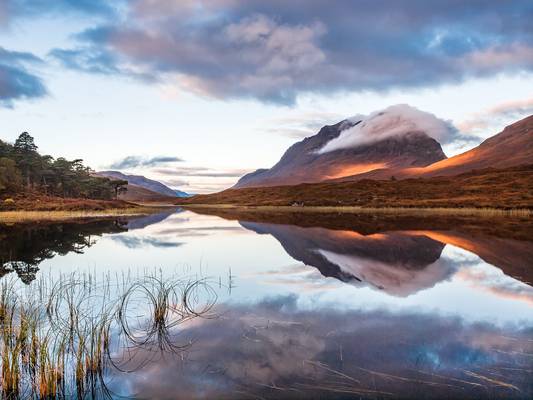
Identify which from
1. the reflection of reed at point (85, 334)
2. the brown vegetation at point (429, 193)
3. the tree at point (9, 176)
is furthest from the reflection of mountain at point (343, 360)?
the tree at point (9, 176)

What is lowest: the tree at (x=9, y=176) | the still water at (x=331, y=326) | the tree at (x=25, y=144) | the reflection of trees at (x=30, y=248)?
the still water at (x=331, y=326)

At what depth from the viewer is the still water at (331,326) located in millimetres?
7934

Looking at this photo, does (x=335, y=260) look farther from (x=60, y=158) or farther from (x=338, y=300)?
(x=60, y=158)

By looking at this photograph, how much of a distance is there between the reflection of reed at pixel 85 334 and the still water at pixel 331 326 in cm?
22

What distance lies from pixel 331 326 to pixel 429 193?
136988 millimetres

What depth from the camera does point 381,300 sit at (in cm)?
1505

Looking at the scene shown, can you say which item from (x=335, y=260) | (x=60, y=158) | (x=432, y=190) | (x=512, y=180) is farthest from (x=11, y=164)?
(x=512, y=180)

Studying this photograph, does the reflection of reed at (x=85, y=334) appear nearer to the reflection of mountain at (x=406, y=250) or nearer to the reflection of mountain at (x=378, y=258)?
the reflection of mountain at (x=378, y=258)

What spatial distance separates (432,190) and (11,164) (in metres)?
133

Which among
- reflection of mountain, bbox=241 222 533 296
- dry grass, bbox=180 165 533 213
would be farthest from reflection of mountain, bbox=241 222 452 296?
dry grass, bbox=180 165 533 213

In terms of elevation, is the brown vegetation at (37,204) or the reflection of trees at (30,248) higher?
the brown vegetation at (37,204)

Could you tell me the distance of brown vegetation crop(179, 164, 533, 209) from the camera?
109350mm

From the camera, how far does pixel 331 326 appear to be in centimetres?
1170

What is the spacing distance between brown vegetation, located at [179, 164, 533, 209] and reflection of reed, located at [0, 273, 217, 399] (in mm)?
94023
